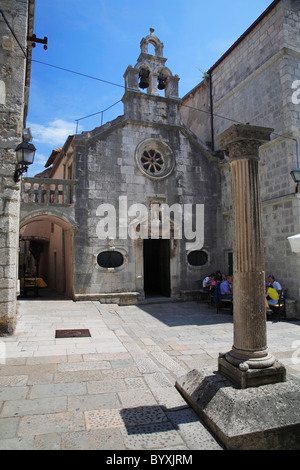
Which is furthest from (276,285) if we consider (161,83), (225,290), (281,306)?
(161,83)

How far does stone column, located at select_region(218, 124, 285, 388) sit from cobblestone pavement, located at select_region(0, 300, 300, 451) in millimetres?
833

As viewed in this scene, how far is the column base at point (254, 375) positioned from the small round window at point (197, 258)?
369 inches

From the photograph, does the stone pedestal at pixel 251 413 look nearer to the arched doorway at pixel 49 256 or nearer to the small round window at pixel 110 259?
the small round window at pixel 110 259

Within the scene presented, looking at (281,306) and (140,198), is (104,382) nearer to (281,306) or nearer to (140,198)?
(281,306)

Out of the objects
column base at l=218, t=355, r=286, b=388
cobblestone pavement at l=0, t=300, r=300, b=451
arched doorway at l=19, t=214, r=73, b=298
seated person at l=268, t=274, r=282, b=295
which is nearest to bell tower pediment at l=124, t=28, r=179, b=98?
arched doorway at l=19, t=214, r=73, b=298

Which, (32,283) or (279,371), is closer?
(279,371)

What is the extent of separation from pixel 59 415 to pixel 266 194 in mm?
9849

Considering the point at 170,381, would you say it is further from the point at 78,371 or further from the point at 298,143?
the point at 298,143

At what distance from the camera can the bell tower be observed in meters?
12.6

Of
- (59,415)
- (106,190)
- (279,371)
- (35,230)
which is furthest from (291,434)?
(35,230)

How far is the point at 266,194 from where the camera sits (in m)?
11.2

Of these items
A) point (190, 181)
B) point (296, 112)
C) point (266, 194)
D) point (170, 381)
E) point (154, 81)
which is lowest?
point (170, 381)

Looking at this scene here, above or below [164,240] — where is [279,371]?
below

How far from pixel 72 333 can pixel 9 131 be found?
4346mm
